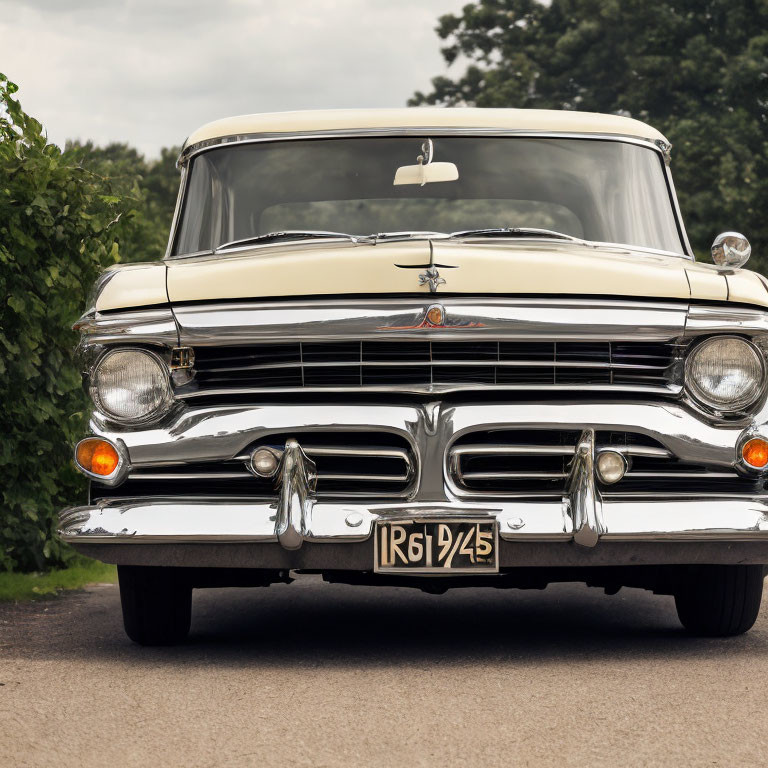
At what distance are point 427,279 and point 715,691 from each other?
5.57 ft

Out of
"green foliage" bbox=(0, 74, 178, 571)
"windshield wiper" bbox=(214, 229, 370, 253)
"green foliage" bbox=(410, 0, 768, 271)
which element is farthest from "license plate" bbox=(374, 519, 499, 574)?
"green foliage" bbox=(410, 0, 768, 271)

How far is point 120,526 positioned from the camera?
5219mm

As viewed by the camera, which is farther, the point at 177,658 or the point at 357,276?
the point at 177,658

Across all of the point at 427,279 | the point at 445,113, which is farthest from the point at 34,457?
the point at 427,279

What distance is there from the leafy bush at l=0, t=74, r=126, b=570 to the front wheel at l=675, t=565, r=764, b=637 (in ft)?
10.9

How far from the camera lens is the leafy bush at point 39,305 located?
296 inches

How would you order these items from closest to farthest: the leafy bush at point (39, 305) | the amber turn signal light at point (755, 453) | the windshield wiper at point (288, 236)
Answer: the amber turn signal light at point (755, 453)
the windshield wiper at point (288, 236)
the leafy bush at point (39, 305)

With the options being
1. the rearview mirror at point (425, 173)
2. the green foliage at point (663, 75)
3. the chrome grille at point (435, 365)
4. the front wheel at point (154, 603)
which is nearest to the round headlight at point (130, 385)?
the chrome grille at point (435, 365)

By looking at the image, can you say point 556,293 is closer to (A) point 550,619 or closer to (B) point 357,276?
Result: (B) point 357,276

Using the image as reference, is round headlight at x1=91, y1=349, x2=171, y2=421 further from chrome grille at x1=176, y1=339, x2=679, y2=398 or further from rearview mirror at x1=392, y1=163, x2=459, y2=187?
rearview mirror at x1=392, y1=163, x2=459, y2=187

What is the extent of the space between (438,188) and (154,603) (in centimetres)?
227

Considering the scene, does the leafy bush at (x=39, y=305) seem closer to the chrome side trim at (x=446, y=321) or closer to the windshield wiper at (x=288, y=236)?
the windshield wiper at (x=288, y=236)

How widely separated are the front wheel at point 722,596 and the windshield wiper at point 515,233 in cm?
147

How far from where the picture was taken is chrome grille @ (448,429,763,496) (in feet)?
17.1
